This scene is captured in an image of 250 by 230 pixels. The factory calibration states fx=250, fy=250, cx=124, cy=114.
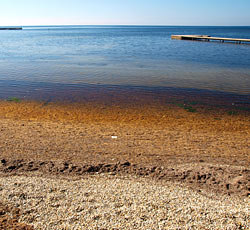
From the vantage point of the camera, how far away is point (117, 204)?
4.35 m

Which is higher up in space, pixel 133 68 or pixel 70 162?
pixel 133 68

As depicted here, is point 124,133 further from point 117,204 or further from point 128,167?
point 117,204

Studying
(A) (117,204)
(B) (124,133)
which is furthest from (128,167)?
(B) (124,133)

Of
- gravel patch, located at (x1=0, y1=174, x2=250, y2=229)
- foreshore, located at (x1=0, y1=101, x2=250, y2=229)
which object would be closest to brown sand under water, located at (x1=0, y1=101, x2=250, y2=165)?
foreshore, located at (x1=0, y1=101, x2=250, y2=229)

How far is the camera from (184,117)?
33.8 ft

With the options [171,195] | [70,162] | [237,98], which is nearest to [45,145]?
[70,162]

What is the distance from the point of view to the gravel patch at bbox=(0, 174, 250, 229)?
12.9 ft

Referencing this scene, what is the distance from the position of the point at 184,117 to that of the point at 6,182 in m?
7.28

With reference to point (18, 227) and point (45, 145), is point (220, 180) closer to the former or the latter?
point (18, 227)

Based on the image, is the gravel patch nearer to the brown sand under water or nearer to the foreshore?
the foreshore

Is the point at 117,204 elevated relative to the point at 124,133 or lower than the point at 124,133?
lower

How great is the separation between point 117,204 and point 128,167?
1.42 meters

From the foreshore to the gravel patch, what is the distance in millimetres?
17

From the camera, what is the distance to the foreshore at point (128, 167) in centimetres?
411
